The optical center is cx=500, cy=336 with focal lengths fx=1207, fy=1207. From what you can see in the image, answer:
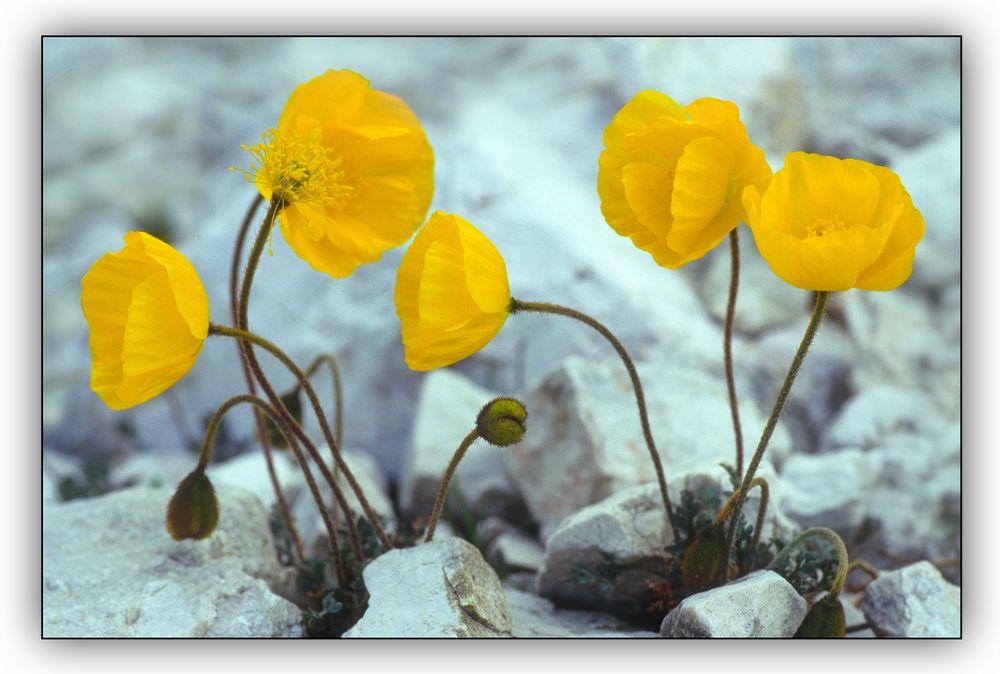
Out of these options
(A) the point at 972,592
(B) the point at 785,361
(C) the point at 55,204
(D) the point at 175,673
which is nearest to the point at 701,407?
(B) the point at 785,361

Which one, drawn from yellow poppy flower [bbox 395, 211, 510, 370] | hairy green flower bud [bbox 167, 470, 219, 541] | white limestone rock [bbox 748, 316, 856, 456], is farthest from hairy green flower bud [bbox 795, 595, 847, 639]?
white limestone rock [bbox 748, 316, 856, 456]

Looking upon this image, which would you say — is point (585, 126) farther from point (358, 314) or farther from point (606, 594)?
point (606, 594)

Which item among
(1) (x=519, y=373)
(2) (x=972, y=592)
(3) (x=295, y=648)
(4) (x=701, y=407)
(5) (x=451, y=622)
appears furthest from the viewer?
(1) (x=519, y=373)

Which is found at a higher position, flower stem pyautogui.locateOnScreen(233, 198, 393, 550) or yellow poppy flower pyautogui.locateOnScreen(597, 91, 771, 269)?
yellow poppy flower pyautogui.locateOnScreen(597, 91, 771, 269)

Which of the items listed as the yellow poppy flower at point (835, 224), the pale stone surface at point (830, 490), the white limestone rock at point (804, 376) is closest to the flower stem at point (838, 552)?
the yellow poppy flower at point (835, 224)

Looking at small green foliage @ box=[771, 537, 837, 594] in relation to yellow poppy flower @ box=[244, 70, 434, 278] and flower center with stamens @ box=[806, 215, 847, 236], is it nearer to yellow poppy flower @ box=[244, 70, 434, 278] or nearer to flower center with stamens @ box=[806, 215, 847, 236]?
flower center with stamens @ box=[806, 215, 847, 236]

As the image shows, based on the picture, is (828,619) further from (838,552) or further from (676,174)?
(676,174)

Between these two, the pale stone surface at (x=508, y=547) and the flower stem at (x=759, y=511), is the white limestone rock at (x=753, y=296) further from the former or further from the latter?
the flower stem at (x=759, y=511)
